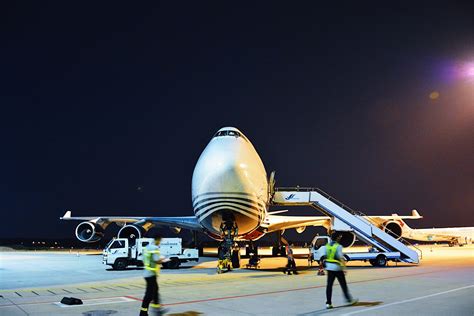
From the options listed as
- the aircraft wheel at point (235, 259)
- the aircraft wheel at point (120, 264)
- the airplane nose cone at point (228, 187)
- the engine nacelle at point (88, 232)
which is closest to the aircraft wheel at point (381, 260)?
the airplane nose cone at point (228, 187)

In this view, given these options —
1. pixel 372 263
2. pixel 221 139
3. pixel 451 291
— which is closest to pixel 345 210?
pixel 372 263

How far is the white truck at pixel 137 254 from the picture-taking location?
23.4 meters

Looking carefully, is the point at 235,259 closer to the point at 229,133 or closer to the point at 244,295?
the point at 229,133

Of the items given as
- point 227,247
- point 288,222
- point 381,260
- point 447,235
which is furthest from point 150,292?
point 447,235

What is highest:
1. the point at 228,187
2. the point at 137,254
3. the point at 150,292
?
the point at 228,187

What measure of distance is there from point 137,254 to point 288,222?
1012 centimetres

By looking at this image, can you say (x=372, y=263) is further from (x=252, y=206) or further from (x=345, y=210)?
(x=252, y=206)

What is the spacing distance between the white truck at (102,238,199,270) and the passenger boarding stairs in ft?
20.9

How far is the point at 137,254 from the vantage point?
78.4 feet

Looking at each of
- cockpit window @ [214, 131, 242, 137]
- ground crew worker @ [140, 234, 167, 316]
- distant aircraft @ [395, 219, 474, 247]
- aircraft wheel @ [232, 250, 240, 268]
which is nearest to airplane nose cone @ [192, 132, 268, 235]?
cockpit window @ [214, 131, 242, 137]

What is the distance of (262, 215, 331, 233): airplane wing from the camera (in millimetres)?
27992

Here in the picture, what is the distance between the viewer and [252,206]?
2189cm

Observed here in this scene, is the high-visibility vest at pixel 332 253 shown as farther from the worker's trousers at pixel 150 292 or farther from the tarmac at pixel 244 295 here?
the worker's trousers at pixel 150 292

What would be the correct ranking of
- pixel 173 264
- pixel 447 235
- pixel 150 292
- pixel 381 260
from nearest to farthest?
pixel 150 292 → pixel 173 264 → pixel 381 260 → pixel 447 235
